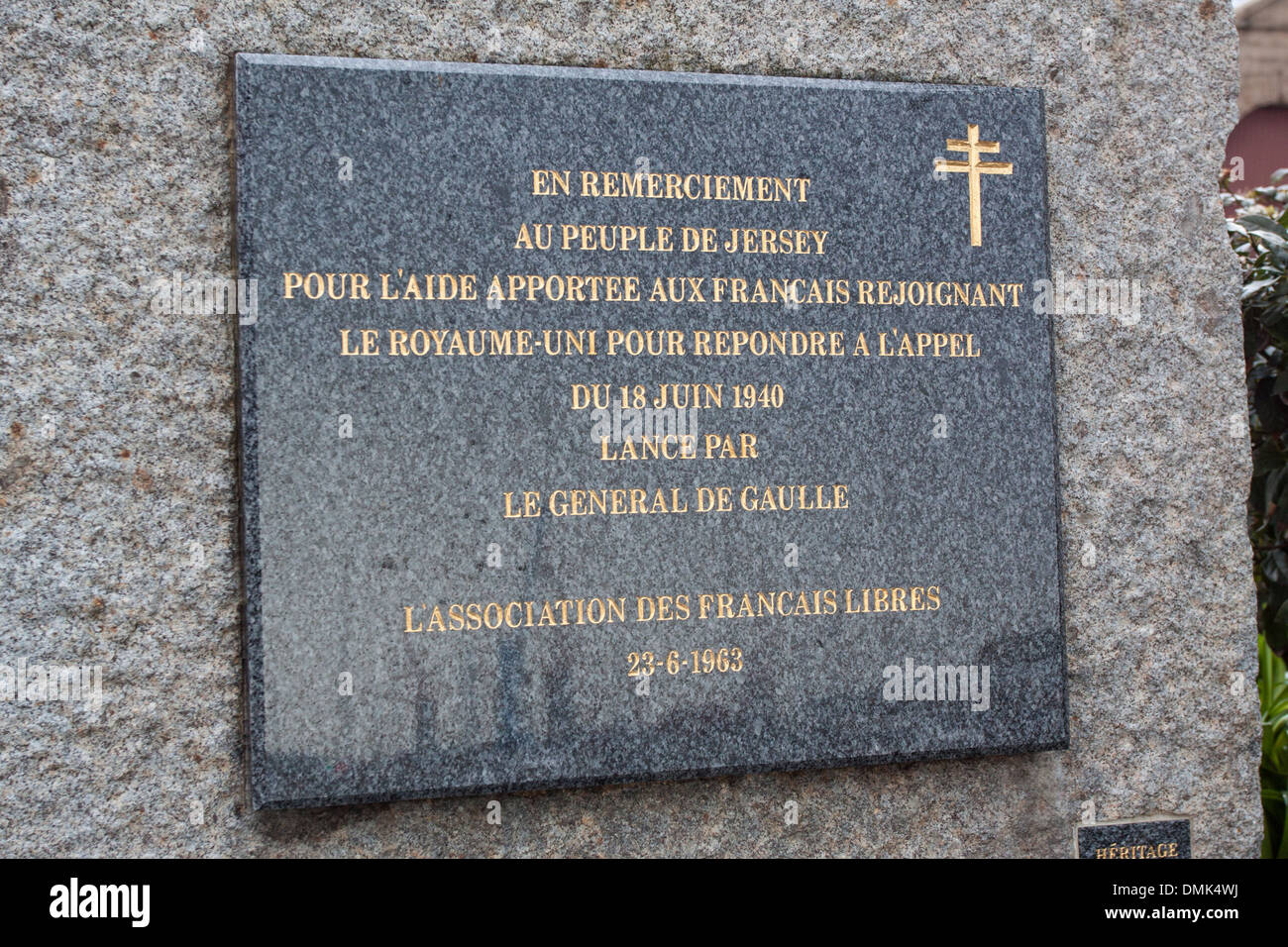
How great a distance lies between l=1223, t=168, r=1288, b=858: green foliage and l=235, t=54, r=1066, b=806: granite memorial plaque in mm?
943

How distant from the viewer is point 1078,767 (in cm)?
235

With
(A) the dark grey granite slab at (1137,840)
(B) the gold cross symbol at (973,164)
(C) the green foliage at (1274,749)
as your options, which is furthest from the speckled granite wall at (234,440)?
(C) the green foliage at (1274,749)

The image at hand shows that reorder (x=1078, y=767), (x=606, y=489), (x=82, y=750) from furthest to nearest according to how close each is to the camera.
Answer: (x=1078, y=767), (x=606, y=489), (x=82, y=750)

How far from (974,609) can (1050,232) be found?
0.91 m

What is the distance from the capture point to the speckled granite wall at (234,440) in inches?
77.5

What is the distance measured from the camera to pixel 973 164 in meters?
2.29

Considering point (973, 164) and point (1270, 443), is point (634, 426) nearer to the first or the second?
point (973, 164)

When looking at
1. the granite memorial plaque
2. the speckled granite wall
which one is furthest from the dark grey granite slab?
the granite memorial plaque

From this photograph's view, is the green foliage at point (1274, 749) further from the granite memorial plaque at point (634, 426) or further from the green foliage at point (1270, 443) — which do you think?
the granite memorial plaque at point (634, 426)

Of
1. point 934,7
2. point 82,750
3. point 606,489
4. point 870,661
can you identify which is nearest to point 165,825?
point 82,750

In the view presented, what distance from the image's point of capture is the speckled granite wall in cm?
197

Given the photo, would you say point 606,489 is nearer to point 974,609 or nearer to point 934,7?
point 974,609

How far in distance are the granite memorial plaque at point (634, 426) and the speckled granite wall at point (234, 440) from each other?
12 cm

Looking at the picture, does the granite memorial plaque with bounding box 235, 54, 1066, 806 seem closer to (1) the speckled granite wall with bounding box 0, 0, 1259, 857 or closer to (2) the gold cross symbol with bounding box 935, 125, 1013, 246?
(2) the gold cross symbol with bounding box 935, 125, 1013, 246
